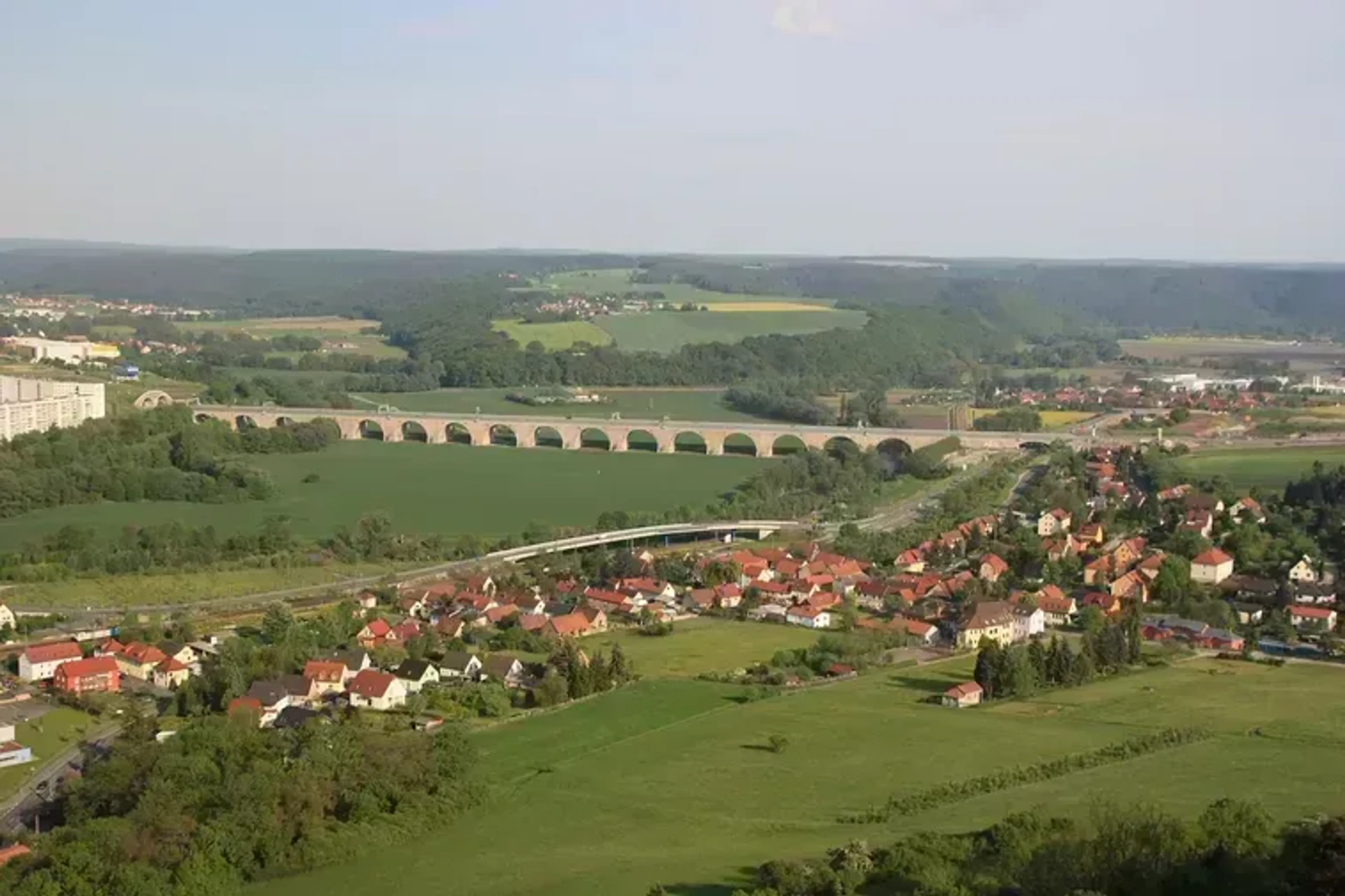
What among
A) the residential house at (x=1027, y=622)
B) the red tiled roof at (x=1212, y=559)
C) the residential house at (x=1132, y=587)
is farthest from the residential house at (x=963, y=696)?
the red tiled roof at (x=1212, y=559)

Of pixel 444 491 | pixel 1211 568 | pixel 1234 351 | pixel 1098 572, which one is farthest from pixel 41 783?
pixel 1234 351

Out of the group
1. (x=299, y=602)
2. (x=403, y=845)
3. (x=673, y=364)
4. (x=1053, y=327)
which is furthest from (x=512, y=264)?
(x=403, y=845)

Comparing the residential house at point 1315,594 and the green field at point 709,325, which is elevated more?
the green field at point 709,325

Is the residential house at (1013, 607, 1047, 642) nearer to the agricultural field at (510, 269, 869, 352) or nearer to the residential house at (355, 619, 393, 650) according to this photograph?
the residential house at (355, 619, 393, 650)

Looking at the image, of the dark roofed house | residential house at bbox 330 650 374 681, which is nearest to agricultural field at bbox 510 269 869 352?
residential house at bbox 330 650 374 681

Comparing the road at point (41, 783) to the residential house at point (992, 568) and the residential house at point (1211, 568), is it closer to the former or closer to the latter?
the residential house at point (992, 568)

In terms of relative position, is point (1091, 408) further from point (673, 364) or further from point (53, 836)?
point (53, 836)
